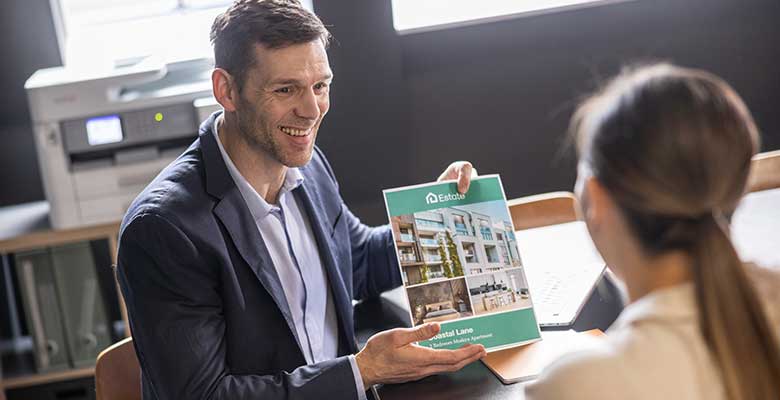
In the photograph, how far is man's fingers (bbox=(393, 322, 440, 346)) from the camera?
5.53ft

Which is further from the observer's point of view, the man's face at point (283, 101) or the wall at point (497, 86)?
the wall at point (497, 86)

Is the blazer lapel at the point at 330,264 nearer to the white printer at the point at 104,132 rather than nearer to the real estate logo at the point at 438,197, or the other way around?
the real estate logo at the point at 438,197

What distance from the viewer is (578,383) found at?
1.00 m

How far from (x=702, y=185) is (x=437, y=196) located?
904 mm

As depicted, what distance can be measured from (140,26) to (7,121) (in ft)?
2.24

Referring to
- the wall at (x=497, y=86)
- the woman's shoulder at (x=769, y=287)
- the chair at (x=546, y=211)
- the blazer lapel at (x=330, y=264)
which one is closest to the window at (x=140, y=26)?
the wall at (x=497, y=86)

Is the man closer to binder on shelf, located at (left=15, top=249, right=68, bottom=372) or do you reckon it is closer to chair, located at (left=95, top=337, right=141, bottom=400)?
chair, located at (left=95, top=337, right=141, bottom=400)

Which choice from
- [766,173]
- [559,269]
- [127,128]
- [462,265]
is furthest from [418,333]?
[127,128]

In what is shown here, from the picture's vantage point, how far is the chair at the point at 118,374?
191cm

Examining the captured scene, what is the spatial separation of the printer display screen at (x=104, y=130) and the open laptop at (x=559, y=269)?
5.50ft

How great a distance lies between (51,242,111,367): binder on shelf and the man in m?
1.63

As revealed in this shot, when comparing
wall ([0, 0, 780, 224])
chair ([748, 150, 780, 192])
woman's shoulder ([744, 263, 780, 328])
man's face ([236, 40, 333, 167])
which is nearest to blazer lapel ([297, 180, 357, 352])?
man's face ([236, 40, 333, 167])

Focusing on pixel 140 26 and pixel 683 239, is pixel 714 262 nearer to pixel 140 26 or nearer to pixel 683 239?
pixel 683 239

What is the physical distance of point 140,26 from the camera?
402 centimetres
